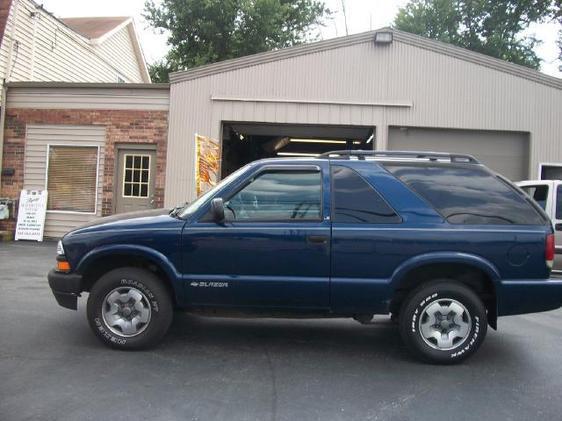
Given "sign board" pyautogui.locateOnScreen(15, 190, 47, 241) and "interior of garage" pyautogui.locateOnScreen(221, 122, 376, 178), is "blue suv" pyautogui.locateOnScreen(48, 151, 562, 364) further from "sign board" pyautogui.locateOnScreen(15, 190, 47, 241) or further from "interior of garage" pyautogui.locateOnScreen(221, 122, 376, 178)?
"sign board" pyautogui.locateOnScreen(15, 190, 47, 241)

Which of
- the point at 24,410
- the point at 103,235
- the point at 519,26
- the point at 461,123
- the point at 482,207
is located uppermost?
the point at 519,26

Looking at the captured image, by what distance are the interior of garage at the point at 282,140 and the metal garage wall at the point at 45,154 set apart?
10.2ft

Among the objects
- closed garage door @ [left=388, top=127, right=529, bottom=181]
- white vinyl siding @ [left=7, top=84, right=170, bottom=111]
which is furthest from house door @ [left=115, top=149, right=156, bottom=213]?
closed garage door @ [left=388, top=127, right=529, bottom=181]

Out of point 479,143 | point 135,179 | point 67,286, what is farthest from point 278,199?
point 479,143

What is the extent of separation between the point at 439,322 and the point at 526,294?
30.7 inches

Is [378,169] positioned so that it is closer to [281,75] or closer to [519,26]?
[281,75]

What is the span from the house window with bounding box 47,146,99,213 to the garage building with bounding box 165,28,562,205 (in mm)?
1962

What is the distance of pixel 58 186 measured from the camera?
44.7 feet

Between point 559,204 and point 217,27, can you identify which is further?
point 217,27

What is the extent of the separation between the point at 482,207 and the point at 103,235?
3386 millimetres

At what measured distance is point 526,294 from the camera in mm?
4895

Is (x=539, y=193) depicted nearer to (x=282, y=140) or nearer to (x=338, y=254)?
(x=338, y=254)

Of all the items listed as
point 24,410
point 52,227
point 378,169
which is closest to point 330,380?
point 378,169

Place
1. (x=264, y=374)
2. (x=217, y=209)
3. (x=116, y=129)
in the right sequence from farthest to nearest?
(x=116, y=129) → (x=217, y=209) → (x=264, y=374)
